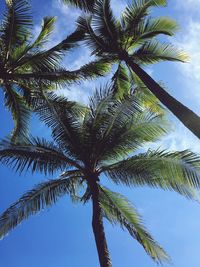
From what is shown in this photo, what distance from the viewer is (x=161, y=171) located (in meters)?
14.2

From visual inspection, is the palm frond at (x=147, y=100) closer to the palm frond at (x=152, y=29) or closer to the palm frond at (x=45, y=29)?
the palm frond at (x=152, y=29)

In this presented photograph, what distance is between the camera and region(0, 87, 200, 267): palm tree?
14477 millimetres

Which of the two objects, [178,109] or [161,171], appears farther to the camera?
[161,171]

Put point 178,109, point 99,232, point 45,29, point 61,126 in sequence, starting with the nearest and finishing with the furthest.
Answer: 1. point 178,109
2. point 99,232
3. point 61,126
4. point 45,29

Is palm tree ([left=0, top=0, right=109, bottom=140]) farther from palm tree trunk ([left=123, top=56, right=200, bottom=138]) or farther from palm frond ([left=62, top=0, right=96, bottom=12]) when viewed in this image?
palm tree trunk ([left=123, top=56, right=200, bottom=138])

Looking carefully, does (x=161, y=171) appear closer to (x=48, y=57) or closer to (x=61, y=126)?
(x=61, y=126)

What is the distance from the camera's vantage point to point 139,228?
47.6ft

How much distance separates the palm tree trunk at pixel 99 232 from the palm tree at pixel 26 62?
13.2 feet

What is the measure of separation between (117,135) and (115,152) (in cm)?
55

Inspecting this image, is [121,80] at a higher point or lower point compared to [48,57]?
lower

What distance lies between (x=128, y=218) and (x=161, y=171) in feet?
5.89

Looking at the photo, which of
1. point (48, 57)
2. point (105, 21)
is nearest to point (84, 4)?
point (105, 21)

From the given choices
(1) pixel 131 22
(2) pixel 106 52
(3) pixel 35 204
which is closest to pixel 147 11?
(1) pixel 131 22

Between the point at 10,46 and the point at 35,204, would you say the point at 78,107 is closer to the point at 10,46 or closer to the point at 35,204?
the point at 10,46
